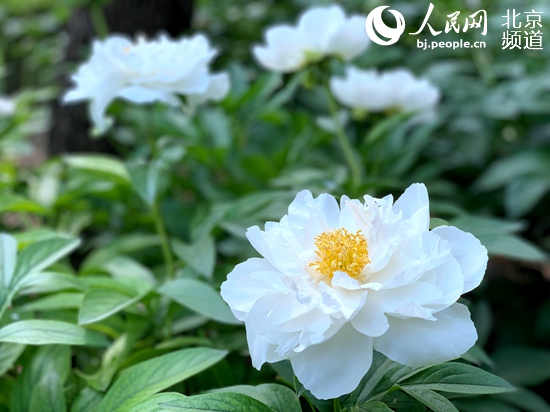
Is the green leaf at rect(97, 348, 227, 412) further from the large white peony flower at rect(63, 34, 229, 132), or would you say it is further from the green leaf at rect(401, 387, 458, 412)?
the large white peony flower at rect(63, 34, 229, 132)

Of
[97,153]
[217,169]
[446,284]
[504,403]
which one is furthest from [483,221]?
[97,153]

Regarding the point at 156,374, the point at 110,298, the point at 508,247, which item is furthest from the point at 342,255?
the point at 508,247

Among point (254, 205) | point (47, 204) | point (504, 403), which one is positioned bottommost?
point (504, 403)

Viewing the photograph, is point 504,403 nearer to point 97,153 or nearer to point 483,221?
point 483,221

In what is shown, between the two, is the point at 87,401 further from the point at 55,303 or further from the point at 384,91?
the point at 384,91

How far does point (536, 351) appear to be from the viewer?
3.67ft

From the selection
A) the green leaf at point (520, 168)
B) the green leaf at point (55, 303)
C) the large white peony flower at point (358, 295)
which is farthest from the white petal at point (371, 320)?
the green leaf at point (520, 168)

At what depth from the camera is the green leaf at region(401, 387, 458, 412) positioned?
49 cm

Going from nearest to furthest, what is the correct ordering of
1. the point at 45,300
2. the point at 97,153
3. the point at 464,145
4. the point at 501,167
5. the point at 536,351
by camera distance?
1. the point at 45,300
2. the point at 536,351
3. the point at 501,167
4. the point at 464,145
5. the point at 97,153

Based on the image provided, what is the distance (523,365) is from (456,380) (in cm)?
68

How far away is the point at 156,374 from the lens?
0.62 m

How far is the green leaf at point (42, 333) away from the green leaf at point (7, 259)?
0.08 m

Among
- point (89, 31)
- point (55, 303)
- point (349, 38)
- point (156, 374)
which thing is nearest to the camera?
point (156, 374)

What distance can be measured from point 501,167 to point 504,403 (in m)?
0.60
